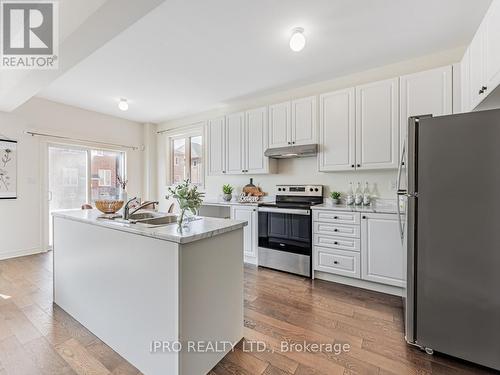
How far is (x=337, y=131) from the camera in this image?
3127 millimetres

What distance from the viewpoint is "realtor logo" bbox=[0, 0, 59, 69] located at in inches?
83.3

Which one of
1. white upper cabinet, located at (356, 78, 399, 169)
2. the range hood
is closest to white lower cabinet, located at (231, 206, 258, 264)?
the range hood

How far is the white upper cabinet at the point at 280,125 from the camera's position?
354 centimetres

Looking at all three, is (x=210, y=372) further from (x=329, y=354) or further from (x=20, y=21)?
(x=20, y=21)

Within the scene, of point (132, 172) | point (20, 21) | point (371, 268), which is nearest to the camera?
point (20, 21)

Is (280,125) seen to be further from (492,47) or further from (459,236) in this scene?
(459,236)

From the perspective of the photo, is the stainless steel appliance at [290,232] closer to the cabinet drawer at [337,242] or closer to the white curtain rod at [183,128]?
the cabinet drawer at [337,242]

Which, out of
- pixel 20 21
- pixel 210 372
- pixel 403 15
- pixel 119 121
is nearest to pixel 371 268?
pixel 210 372

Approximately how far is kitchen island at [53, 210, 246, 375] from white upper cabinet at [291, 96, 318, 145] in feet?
6.72

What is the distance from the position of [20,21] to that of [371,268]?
433cm

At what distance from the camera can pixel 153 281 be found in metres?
1.44

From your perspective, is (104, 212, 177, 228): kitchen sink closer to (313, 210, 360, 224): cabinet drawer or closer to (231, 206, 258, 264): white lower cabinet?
(231, 206, 258, 264): white lower cabinet

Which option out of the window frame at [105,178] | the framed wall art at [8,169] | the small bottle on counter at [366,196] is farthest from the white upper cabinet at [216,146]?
the framed wall art at [8,169]

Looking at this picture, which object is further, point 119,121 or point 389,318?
point 119,121
